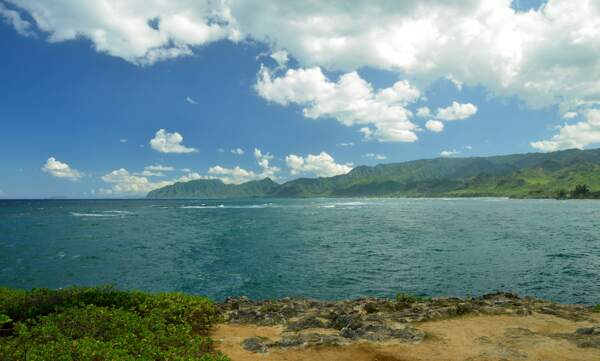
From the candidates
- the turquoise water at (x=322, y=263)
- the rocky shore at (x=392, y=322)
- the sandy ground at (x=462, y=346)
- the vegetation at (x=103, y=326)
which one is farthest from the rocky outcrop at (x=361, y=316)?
the turquoise water at (x=322, y=263)

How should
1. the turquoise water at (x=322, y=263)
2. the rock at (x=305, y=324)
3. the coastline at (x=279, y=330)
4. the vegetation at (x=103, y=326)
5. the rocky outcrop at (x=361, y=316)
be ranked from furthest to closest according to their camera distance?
the turquoise water at (x=322, y=263), the rock at (x=305, y=324), the rocky outcrop at (x=361, y=316), the coastline at (x=279, y=330), the vegetation at (x=103, y=326)

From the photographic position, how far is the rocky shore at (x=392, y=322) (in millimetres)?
18516

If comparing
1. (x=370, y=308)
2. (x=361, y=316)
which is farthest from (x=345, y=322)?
(x=370, y=308)

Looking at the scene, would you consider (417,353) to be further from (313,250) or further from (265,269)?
(313,250)

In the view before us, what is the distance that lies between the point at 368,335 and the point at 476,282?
30712 mm

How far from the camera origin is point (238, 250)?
69.6 m

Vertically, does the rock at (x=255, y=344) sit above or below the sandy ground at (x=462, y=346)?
above

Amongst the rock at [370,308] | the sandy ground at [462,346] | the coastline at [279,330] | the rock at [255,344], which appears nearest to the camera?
the coastline at [279,330]

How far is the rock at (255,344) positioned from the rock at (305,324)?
3.02m

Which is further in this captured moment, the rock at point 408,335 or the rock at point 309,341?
the rock at point 408,335

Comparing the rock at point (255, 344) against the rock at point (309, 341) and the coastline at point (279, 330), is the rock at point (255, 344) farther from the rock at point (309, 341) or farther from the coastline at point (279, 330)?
the rock at point (309, 341)

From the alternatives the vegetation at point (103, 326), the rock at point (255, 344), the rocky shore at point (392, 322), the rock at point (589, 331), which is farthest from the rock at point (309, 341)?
the rock at point (589, 331)

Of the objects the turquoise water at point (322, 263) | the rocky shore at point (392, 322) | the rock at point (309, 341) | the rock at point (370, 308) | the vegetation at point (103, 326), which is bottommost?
the turquoise water at point (322, 263)

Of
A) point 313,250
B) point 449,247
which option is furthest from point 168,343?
point 449,247
